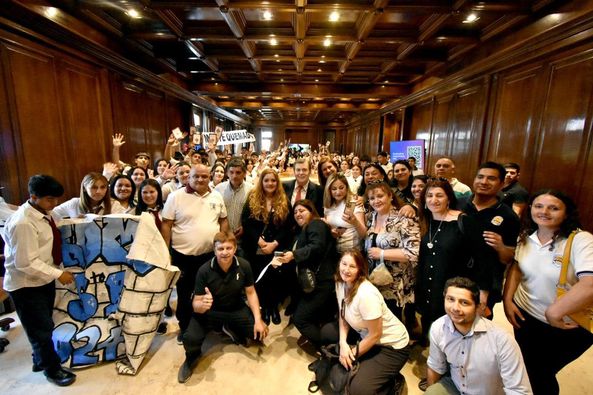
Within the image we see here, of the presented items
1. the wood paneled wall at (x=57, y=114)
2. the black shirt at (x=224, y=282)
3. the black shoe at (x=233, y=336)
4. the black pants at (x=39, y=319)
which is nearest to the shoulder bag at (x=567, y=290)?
the black shirt at (x=224, y=282)

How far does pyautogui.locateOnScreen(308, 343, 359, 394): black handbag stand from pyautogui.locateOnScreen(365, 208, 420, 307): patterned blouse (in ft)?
2.13

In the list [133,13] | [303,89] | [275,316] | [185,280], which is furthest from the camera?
[303,89]

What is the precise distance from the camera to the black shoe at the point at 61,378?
2.04 metres

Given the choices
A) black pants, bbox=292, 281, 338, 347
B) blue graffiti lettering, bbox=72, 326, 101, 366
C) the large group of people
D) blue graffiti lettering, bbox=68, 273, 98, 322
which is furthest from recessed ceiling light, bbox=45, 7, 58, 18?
black pants, bbox=292, 281, 338, 347

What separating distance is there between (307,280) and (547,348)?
1.64 meters

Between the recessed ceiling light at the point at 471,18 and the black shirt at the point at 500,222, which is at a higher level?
the recessed ceiling light at the point at 471,18

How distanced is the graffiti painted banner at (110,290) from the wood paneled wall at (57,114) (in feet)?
6.44

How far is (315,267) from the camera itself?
249 cm

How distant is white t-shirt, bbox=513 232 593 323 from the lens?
142cm

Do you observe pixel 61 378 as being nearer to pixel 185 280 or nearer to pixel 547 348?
pixel 185 280

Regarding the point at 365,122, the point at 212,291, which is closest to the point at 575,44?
the point at 212,291

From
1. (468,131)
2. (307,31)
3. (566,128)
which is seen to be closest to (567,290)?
(566,128)

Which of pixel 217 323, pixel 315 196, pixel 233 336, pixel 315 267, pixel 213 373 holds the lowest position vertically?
pixel 213 373

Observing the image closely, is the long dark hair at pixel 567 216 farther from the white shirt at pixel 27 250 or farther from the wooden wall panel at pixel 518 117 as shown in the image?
the white shirt at pixel 27 250
